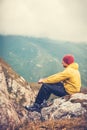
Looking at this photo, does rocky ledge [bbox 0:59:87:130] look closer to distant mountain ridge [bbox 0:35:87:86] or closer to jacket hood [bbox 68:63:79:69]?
distant mountain ridge [bbox 0:35:87:86]

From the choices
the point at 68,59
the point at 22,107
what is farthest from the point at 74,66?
the point at 22,107

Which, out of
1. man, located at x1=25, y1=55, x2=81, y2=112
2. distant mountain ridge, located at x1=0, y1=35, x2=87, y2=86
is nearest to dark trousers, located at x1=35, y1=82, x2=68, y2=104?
man, located at x1=25, y1=55, x2=81, y2=112

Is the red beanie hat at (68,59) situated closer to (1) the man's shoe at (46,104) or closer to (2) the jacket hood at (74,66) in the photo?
(2) the jacket hood at (74,66)

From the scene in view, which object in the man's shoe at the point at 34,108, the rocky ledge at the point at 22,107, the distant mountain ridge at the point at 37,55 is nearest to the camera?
the rocky ledge at the point at 22,107

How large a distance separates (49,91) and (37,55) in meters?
0.65

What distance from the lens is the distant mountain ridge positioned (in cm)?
494

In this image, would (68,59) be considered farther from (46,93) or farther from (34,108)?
(34,108)

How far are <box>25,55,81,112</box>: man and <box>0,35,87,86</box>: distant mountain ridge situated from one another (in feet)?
0.33

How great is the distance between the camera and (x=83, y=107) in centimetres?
472

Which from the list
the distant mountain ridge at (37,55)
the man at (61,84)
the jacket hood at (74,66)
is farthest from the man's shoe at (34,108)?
the jacket hood at (74,66)

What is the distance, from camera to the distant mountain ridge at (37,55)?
494 cm

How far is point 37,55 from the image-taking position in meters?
5.11

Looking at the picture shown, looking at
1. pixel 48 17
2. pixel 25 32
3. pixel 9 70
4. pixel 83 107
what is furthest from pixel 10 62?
pixel 83 107

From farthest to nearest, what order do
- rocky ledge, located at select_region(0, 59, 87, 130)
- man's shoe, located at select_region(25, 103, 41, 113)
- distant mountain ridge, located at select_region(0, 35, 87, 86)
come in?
distant mountain ridge, located at select_region(0, 35, 87, 86) → man's shoe, located at select_region(25, 103, 41, 113) → rocky ledge, located at select_region(0, 59, 87, 130)
